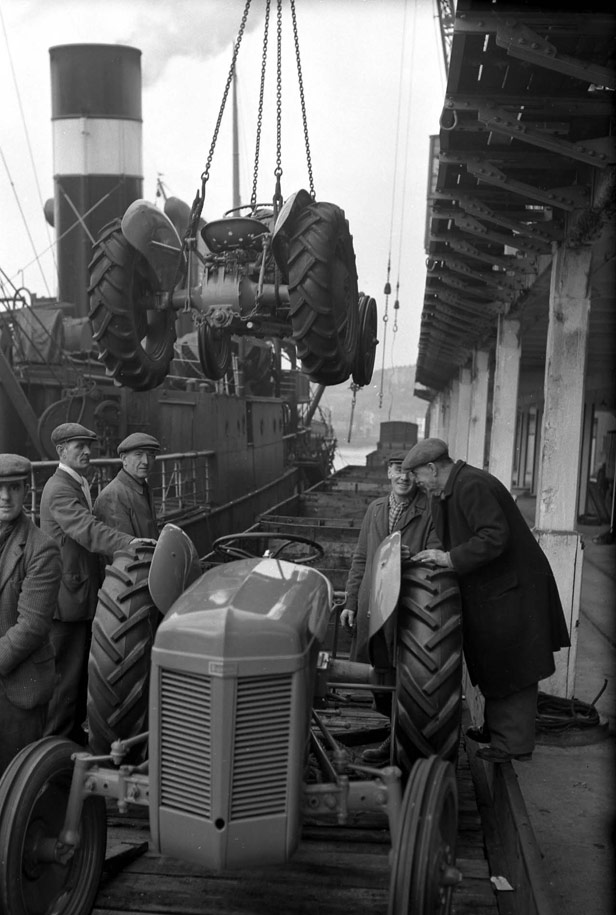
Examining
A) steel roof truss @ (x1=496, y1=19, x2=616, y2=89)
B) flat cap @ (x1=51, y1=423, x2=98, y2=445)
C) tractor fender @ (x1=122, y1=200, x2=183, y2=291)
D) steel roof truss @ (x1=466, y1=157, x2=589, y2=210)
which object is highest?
steel roof truss @ (x1=496, y1=19, x2=616, y2=89)

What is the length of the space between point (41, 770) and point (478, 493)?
2.43 metres

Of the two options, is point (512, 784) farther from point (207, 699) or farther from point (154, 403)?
point (154, 403)

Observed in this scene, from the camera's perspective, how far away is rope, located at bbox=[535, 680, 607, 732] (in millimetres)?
6508

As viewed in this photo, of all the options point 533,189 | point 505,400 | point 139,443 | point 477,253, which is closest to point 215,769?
point 139,443

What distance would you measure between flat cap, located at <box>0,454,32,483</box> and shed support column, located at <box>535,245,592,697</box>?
170 inches

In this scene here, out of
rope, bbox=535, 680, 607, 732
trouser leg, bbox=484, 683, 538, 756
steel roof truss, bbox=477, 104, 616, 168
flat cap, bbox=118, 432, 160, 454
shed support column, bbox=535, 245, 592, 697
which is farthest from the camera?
shed support column, bbox=535, 245, 592, 697

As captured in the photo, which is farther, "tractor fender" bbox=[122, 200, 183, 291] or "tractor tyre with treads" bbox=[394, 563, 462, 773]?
"tractor fender" bbox=[122, 200, 183, 291]

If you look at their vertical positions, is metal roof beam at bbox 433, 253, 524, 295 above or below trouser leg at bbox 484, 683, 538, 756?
above

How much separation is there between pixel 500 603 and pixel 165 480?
987 centimetres

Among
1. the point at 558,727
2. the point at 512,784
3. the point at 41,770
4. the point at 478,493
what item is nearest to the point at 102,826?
the point at 41,770

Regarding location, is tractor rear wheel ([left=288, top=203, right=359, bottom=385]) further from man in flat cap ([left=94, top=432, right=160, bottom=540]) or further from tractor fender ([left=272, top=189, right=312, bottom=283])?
man in flat cap ([left=94, top=432, right=160, bottom=540])

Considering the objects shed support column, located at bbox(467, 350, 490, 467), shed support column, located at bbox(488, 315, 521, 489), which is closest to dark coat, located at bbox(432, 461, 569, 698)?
shed support column, located at bbox(488, 315, 521, 489)

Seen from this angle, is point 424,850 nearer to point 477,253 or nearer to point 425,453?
point 425,453

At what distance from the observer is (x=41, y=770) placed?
335cm
